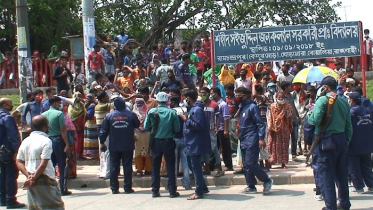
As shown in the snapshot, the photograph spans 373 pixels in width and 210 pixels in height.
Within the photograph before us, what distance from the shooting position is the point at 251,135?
10398 millimetres

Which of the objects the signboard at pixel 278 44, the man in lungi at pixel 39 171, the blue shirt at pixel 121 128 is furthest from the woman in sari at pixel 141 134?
the man in lungi at pixel 39 171

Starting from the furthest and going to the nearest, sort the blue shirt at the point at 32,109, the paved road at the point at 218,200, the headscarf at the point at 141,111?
the blue shirt at the point at 32,109, the headscarf at the point at 141,111, the paved road at the point at 218,200

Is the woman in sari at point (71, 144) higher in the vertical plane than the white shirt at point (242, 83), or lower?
lower

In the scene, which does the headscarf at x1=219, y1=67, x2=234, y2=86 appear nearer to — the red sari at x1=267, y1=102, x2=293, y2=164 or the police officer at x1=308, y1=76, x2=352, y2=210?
the red sari at x1=267, y1=102, x2=293, y2=164

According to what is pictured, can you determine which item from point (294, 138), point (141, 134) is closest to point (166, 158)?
point (141, 134)

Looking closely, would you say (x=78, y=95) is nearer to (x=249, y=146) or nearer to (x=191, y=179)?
(x=191, y=179)

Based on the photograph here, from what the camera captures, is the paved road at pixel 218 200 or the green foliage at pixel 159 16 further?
the green foliage at pixel 159 16

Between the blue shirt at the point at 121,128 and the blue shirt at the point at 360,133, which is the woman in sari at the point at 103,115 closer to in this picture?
the blue shirt at the point at 121,128

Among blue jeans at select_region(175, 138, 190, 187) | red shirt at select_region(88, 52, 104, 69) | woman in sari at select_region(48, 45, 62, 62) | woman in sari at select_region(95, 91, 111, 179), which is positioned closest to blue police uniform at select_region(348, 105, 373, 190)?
blue jeans at select_region(175, 138, 190, 187)

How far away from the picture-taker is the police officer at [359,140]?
1016 centimetres

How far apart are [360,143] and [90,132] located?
5391mm

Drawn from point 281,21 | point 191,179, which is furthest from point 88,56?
point 281,21

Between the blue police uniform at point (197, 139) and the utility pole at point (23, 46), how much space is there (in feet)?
16.7

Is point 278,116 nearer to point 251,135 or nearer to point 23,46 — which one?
point 251,135
